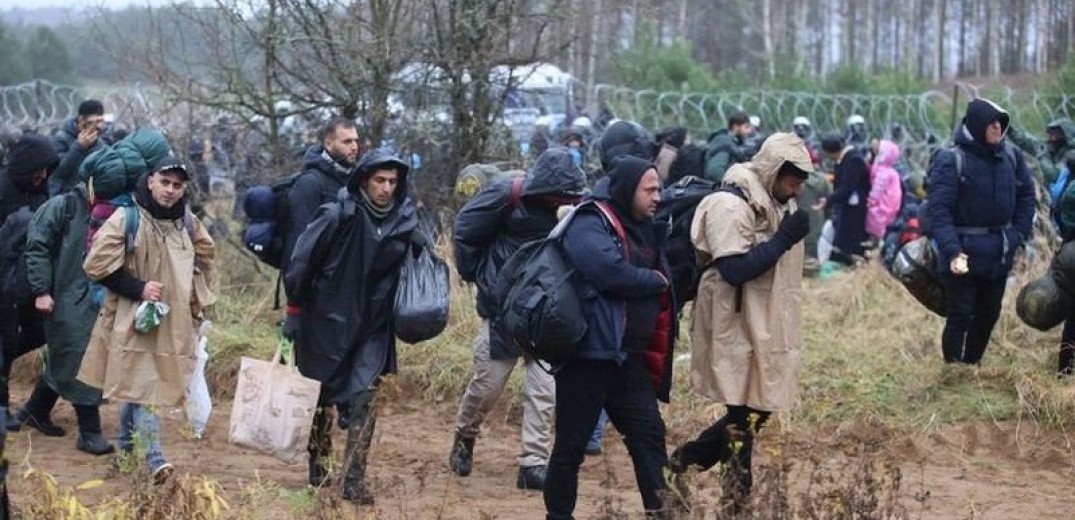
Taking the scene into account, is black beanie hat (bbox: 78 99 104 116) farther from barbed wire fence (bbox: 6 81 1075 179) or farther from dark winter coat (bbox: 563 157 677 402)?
dark winter coat (bbox: 563 157 677 402)

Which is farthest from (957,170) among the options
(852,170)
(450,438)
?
(852,170)

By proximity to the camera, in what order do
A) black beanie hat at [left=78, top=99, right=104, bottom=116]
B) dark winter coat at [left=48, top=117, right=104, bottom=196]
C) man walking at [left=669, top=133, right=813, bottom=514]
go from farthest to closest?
black beanie hat at [left=78, top=99, right=104, bottom=116] < dark winter coat at [left=48, top=117, right=104, bottom=196] < man walking at [left=669, top=133, right=813, bottom=514]

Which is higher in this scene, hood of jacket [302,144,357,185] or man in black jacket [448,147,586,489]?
hood of jacket [302,144,357,185]

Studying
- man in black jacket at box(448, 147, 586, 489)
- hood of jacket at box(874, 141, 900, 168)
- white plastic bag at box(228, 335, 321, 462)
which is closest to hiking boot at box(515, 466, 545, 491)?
man in black jacket at box(448, 147, 586, 489)

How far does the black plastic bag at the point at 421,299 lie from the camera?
6.57 meters

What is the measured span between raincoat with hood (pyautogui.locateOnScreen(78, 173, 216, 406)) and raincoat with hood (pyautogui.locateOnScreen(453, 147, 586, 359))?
1.32m

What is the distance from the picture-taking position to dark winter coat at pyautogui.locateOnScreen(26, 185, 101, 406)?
298 inches

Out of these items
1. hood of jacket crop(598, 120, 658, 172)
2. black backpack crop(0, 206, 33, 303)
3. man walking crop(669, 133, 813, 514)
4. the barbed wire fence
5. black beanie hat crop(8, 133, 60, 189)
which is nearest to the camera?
man walking crop(669, 133, 813, 514)

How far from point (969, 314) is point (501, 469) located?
2.87 m

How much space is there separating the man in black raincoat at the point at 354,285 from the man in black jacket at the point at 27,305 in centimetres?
214

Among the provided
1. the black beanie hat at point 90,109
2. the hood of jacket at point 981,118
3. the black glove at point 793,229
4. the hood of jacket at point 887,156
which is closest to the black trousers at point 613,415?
the black glove at point 793,229

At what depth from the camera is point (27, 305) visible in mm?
8172

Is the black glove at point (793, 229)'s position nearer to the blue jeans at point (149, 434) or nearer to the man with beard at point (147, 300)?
the man with beard at point (147, 300)

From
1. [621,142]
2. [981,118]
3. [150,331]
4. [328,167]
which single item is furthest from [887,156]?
[150,331]
